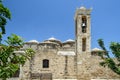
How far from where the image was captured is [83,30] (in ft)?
80.8

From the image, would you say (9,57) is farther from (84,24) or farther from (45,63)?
(84,24)

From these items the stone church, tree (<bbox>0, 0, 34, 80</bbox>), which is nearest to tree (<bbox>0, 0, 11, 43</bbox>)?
tree (<bbox>0, 0, 34, 80</bbox>)

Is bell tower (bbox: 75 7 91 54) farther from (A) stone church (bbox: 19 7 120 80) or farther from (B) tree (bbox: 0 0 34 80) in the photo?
(B) tree (bbox: 0 0 34 80)

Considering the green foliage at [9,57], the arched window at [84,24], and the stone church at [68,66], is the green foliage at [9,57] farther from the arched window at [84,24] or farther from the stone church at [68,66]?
the arched window at [84,24]

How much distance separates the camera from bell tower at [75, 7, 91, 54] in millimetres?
23984

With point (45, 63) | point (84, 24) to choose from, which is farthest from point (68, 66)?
point (84, 24)

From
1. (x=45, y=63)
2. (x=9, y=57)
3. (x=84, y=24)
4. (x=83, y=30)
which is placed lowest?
(x=9, y=57)

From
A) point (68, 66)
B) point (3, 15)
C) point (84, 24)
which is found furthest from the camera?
point (84, 24)

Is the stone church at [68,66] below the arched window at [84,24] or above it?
below

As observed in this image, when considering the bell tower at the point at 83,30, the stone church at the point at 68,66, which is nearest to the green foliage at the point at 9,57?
A: the stone church at the point at 68,66

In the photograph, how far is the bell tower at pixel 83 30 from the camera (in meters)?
24.0

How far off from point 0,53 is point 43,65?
1621 centimetres

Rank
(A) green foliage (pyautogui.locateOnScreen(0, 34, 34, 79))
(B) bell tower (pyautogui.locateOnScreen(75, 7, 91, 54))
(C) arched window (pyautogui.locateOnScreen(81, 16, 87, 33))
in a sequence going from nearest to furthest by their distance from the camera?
(A) green foliage (pyautogui.locateOnScreen(0, 34, 34, 79)), (B) bell tower (pyautogui.locateOnScreen(75, 7, 91, 54)), (C) arched window (pyautogui.locateOnScreen(81, 16, 87, 33))

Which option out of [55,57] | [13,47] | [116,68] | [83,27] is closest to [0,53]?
[13,47]
